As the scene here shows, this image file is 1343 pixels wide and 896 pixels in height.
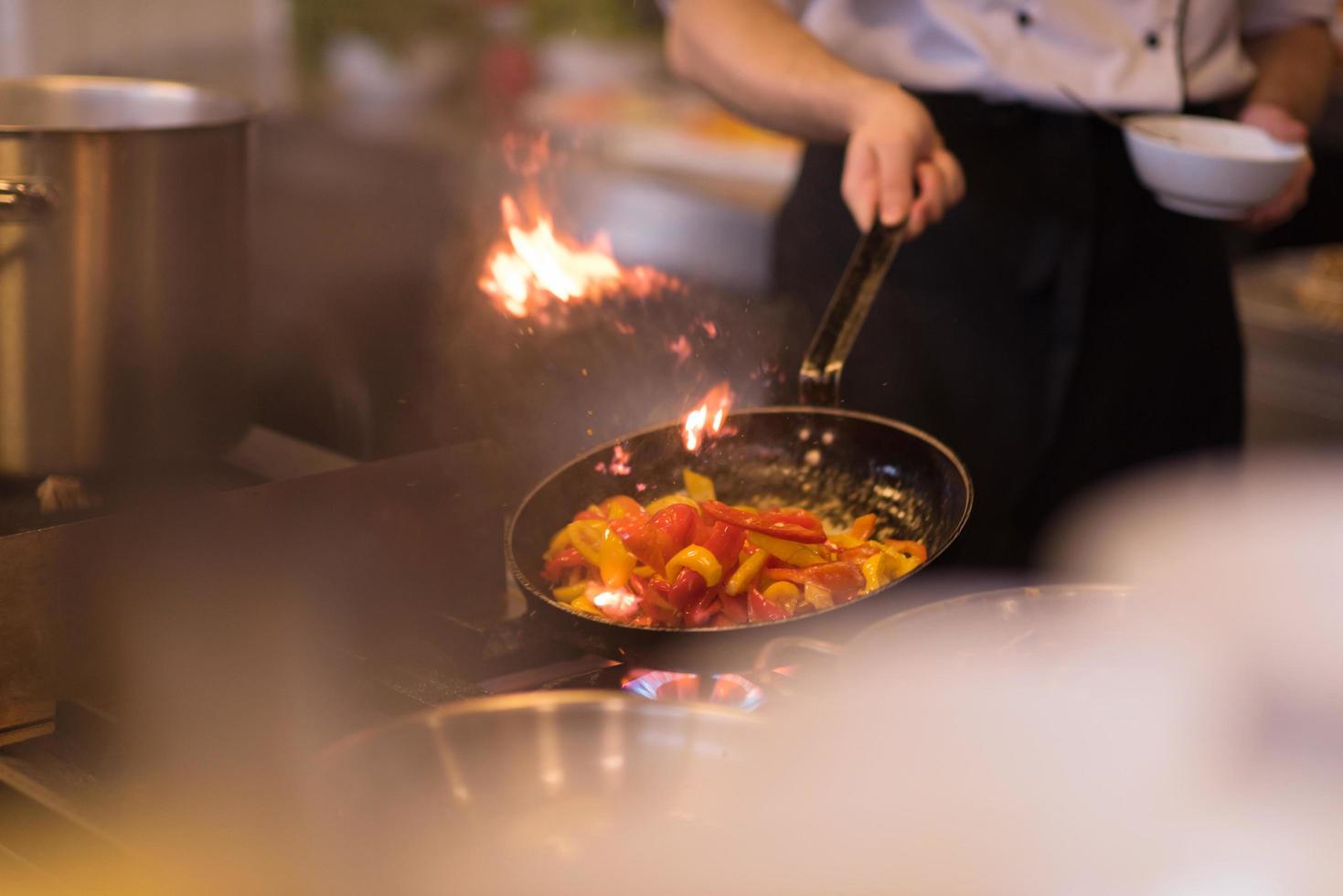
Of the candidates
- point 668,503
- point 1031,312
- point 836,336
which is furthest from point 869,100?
point 668,503

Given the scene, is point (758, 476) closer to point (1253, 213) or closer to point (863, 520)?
point (863, 520)

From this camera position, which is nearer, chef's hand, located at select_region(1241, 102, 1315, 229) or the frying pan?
the frying pan

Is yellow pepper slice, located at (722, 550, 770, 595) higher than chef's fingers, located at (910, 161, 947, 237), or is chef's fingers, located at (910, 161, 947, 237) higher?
chef's fingers, located at (910, 161, 947, 237)

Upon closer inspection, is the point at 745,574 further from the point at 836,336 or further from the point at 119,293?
the point at 119,293

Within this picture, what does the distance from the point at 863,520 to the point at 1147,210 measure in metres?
0.72

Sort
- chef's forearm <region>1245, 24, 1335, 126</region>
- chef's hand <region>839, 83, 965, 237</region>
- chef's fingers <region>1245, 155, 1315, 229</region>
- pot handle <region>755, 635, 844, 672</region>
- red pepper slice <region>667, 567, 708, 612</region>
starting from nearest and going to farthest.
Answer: pot handle <region>755, 635, 844, 672</region>, red pepper slice <region>667, 567, 708, 612</region>, chef's hand <region>839, 83, 965, 237</region>, chef's fingers <region>1245, 155, 1315, 229</region>, chef's forearm <region>1245, 24, 1335, 126</region>

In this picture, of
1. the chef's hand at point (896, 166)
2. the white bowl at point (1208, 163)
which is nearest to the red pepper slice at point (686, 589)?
the chef's hand at point (896, 166)

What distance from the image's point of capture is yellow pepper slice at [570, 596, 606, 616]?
2.62ft

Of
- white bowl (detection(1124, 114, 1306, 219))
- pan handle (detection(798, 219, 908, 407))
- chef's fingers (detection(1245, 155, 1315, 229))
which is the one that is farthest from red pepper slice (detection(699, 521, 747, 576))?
chef's fingers (detection(1245, 155, 1315, 229))

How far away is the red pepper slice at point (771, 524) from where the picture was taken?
2.78 ft

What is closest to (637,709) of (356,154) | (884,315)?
(884,315)

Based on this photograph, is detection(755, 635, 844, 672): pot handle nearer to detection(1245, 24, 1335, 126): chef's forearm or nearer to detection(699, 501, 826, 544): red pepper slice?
detection(699, 501, 826, 544): red pepper slice

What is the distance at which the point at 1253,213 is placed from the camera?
1388 mm

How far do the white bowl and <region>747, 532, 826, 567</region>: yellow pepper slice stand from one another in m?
0.65
